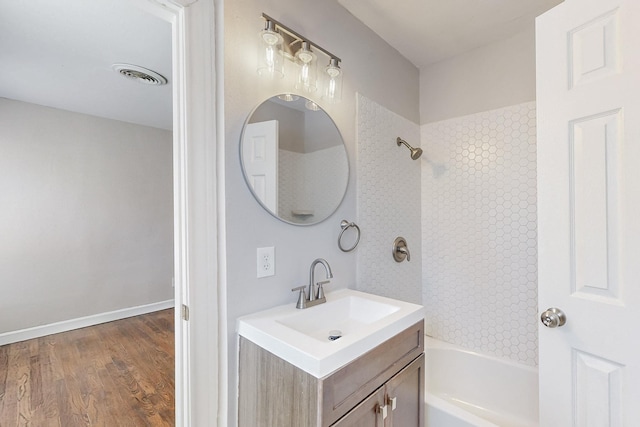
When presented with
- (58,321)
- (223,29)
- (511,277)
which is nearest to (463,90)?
(511,277)

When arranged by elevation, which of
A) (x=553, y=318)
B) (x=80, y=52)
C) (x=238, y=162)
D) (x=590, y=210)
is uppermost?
(x=80, y=52)

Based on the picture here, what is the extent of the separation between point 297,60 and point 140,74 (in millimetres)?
1727

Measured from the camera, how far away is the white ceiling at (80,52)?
1.58m

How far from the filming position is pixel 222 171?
1064 millimetres

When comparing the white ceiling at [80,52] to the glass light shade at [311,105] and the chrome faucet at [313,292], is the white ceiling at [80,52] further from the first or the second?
the chrome faucet at [313,292]

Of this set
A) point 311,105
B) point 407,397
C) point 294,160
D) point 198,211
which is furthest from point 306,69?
point 407,397

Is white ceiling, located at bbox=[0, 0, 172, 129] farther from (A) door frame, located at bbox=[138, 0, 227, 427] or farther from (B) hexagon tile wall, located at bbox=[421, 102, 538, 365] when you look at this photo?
(B) hexagon tile wall, located at bbox=[421, 102, 538, 365]

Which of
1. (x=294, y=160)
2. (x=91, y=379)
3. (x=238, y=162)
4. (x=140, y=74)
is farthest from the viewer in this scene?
(x=140, y=74)

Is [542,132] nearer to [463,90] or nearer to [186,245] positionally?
[463,90]

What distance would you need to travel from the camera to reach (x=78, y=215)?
3119 mm

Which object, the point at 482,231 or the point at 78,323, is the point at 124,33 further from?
the point at 78,323

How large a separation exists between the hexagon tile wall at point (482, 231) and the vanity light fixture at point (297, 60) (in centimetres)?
105

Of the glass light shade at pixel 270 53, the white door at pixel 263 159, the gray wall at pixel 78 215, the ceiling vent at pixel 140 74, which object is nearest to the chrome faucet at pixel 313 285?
the white door at pixel 263 159

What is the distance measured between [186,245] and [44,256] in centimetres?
310
